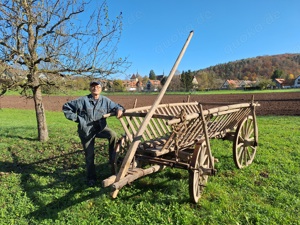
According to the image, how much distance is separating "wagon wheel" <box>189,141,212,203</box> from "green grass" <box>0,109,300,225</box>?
0.18 meters

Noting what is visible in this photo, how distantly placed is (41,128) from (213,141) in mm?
5468

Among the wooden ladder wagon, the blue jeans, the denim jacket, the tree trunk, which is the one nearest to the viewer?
the wooden ladder wagon

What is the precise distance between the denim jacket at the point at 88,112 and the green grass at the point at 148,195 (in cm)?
111

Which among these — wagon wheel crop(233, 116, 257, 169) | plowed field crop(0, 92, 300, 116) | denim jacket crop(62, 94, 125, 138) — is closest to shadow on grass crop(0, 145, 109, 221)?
denim jacket crop(62, 94, 125, 138)

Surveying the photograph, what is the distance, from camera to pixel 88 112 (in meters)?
4.45

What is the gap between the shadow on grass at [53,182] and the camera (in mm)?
3893

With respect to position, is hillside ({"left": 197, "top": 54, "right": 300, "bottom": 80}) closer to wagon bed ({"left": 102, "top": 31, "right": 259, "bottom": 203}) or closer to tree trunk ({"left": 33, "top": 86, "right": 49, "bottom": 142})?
tree trunk ({"left": 33, "top": 86, "right": 49, "bottom": 142})

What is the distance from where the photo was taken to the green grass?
11.6 feet

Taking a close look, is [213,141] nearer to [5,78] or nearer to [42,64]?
[42,64]

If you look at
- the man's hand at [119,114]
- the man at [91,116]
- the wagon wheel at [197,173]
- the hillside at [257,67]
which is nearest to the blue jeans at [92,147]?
the man at [91,116]

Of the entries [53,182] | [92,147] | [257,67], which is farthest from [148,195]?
[257,67]

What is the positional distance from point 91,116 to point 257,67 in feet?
488

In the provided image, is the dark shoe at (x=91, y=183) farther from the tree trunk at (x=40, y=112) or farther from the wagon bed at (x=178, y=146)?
the tree trunk at (x=40, y=112)

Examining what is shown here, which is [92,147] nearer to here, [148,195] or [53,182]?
[53,182]
